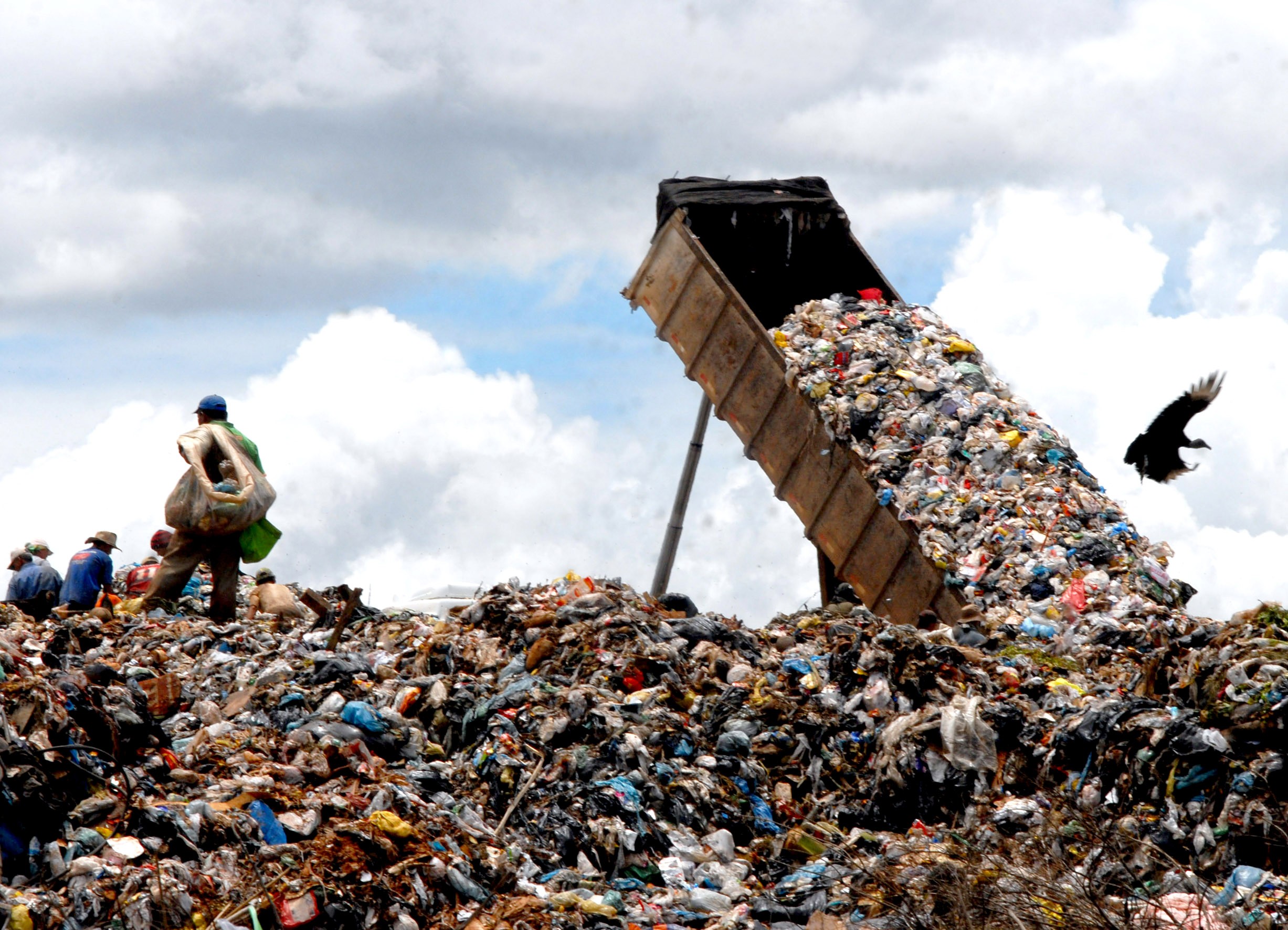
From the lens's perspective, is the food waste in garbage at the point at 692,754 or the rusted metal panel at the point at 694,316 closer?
the food waste in garbage at the point at 692,754

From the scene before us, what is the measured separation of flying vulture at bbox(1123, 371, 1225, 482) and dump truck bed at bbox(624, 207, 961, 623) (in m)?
1.90

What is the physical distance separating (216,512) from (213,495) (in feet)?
0.33

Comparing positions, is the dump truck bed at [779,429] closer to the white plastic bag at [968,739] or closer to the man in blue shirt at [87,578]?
the white plastic bag at [968,739]

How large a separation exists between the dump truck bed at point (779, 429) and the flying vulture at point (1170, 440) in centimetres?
190

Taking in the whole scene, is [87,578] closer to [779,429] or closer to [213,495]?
[213,495]

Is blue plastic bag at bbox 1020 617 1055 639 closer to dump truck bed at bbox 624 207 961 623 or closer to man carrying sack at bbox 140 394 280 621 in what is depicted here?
dump truck bed at bbox 624 207 961 623

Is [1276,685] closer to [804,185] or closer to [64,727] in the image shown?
[64,727]

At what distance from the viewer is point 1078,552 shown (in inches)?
302

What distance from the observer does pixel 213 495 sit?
24.5 ft

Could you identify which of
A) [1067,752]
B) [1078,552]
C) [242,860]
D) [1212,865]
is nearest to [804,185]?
[1078,552]

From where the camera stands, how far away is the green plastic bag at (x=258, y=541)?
25.5 ft

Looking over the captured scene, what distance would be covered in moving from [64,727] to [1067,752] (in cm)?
394

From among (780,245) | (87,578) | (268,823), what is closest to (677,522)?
(780,245)

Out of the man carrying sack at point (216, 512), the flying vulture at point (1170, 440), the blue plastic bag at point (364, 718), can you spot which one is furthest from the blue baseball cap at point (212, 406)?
the flying vulture at point (1170, 440)
